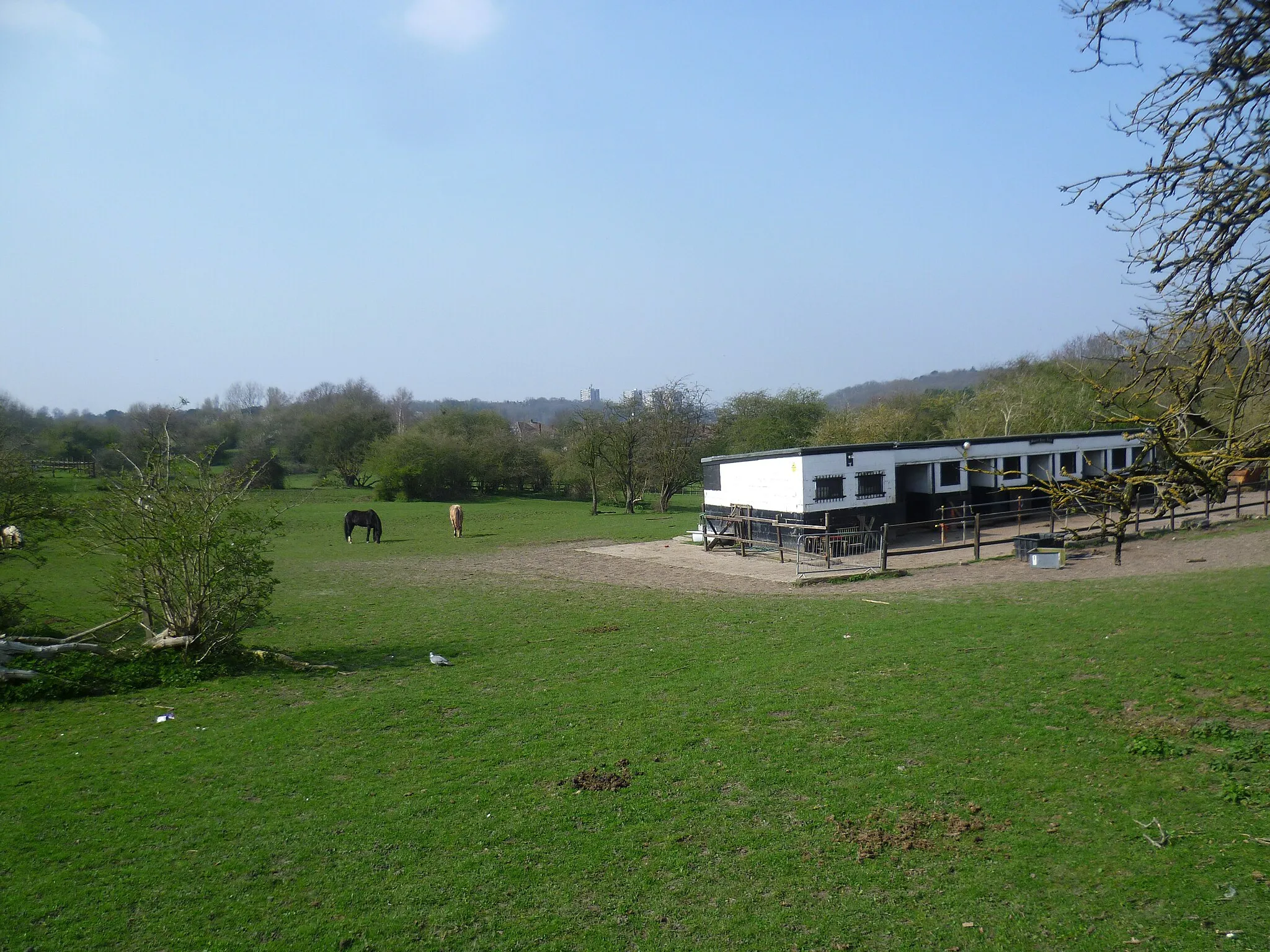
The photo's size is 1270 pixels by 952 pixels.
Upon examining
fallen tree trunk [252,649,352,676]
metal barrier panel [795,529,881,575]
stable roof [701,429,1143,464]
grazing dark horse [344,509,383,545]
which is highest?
stable roof [701,429,1143,464]

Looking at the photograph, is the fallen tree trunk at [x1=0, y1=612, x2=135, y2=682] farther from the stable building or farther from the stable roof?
the stable roof

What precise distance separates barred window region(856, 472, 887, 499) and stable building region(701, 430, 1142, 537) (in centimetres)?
3

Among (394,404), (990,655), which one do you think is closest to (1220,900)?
(990,655)

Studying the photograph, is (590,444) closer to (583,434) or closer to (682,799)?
(583,434)

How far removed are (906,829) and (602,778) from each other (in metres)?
2.33

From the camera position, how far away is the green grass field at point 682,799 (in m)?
4.14

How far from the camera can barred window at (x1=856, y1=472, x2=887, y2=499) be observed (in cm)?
2231

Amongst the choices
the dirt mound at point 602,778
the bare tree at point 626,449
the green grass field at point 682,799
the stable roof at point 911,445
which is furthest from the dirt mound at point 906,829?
the bare tree at point 626,449

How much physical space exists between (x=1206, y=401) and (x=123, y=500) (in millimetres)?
12653

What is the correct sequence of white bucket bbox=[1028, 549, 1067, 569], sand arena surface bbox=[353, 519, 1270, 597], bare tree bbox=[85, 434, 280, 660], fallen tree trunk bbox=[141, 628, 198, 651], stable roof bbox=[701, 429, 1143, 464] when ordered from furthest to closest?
1. stable roof bbox=[701, 429, 1143, 464]
2. white bucket bbox=[1028, 549, 1067, 569]
3. sand arena surface bbox=[353, 519, 1270, 597]
4. fallen tree trunk bbox=[141, 628, 198, 651]
5. bare tree bbox=[85, 434, 280, 660]

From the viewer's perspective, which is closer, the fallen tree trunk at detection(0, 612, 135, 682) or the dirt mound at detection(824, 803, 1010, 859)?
the dirt mound at detection(824, 803, 1010, 859)

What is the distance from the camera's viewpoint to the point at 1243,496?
85.3 ft

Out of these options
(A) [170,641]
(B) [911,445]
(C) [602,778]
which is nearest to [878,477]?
(B) [911,445]

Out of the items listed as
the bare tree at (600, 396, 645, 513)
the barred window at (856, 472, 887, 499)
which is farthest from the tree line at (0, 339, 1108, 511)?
the barred window at (856, 472, 887, 499)
